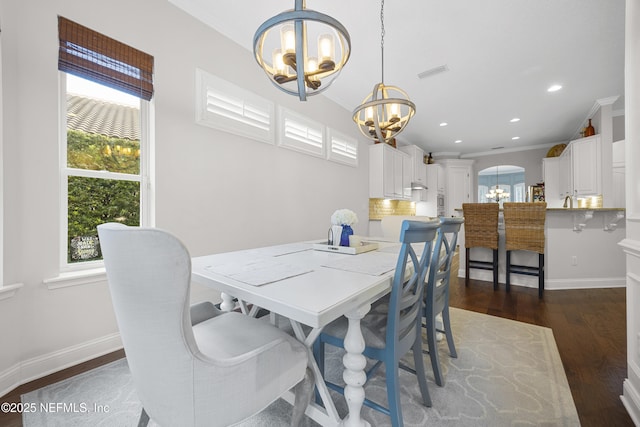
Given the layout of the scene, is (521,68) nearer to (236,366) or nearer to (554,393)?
(554,393)

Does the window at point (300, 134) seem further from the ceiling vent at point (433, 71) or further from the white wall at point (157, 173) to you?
the ceiling vent at point (433, 71)

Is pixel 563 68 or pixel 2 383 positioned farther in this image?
pixel 563 68

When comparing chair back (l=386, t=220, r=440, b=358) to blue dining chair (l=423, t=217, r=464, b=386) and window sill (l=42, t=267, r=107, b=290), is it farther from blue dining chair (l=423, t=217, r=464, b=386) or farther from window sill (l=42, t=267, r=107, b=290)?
window sill (l=42, t=267, r=107, b=290)

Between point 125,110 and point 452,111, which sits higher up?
point 452,111

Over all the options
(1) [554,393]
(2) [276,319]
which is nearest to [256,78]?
(2) [276,319]

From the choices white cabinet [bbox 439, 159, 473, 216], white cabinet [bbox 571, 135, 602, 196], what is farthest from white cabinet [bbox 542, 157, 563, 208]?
white cabinet [bbox 439, 159, 473, 216]

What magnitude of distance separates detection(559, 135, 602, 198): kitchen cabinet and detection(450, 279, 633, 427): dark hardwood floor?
1.88m

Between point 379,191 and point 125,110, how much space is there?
4012mm

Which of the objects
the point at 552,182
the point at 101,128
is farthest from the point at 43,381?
the point at 552,182

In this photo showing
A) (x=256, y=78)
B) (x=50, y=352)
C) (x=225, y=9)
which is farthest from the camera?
(x=256, y=78)

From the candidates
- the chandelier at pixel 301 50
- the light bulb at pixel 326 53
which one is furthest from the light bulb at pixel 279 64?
the light bulb at pixel 326 53

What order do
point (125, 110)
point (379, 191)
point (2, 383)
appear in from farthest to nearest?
1. point (379, 191)
2. point (125, 110)
3. point (2, 383)

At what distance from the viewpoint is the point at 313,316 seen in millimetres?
758

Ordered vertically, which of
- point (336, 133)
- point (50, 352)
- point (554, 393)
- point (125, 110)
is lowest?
point (554, 393)
